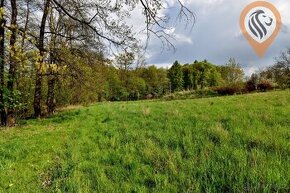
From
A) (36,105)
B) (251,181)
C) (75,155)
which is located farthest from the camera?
(36,105)

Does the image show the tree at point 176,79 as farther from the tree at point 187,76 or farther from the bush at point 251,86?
the bush at point 251,86

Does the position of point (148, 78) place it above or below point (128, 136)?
above

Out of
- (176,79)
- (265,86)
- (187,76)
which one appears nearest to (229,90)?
(265,86)

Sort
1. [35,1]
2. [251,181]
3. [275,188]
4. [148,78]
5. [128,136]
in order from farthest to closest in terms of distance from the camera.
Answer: [148,78], [35,1], [128,136], [251,181], [275,188]

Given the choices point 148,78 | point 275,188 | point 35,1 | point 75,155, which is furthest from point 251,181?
point 148,78

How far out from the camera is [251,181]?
15.3 feet

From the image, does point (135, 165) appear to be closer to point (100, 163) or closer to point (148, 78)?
point (100, 163)

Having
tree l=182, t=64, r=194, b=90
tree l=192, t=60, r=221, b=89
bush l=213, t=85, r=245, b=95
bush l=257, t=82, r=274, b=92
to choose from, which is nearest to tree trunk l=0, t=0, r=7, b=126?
bush l=213, t=85, r=245, b=95

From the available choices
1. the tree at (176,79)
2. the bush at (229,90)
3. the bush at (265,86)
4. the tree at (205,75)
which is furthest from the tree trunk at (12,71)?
the tree at (205,75)

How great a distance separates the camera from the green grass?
4988 millimetres

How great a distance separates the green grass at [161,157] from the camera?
4.99 meters

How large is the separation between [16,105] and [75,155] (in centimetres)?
689

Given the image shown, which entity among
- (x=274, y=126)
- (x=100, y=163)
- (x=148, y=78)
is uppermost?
(x=148, y=78)

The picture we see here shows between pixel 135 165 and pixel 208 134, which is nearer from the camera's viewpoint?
pixel 135 165
